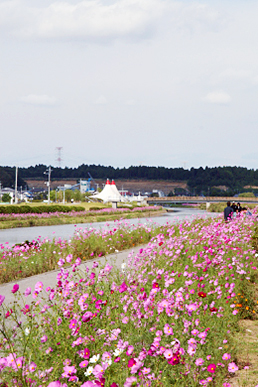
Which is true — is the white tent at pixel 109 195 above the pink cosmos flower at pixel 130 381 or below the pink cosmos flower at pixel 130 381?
above

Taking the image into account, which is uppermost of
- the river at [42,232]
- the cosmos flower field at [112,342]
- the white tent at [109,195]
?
the white tent at [109,195]

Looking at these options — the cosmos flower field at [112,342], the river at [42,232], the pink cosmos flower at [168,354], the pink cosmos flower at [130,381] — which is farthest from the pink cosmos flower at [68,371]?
the river at [42,232]

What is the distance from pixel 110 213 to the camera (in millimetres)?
51062

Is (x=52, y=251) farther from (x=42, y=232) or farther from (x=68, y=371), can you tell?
(x=42, y=232)

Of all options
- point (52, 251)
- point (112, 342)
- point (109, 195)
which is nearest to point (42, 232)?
point (52, 251)

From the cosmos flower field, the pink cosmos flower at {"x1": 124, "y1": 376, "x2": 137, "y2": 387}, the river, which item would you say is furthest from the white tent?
the pink cosmos flower at {"x1": 124, "y1": 376, "x2": 137, "y2": 387}

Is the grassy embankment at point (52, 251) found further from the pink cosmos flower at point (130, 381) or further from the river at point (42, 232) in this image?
the pink cosmos flower at point (130, 381)

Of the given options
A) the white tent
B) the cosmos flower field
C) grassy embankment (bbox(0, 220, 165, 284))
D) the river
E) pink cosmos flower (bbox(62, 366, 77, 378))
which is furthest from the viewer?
the white tent

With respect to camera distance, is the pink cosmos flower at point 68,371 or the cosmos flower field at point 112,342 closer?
the pink cosmos flower at point 68,371

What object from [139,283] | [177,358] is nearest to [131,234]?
[139,283]

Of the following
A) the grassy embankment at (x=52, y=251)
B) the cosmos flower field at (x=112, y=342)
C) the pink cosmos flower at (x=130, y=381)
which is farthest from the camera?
the grassy embankment at (x=52, y=251)

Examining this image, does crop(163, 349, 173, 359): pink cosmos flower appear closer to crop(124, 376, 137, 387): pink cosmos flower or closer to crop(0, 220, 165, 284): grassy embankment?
crop(124, 376, 137, 387): pink cosmos flower

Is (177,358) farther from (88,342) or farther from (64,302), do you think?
(64,302)

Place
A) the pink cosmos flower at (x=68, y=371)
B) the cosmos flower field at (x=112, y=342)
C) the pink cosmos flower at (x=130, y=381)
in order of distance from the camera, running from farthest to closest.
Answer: the cosmos flower field at (x=112, y=342)
the pink cosmos flower at (x=68, y=371)
the pink cosmos flower at (x=130, y=381)
